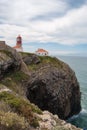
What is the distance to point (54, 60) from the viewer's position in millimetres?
64812

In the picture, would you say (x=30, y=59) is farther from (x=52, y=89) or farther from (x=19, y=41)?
(x=19, y=41)

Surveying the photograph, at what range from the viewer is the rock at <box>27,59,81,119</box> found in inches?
2127

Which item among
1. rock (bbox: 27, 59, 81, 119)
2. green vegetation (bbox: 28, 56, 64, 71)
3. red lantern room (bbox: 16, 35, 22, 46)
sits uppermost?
red lantern room (bbox: 16, 35, 22, 46)

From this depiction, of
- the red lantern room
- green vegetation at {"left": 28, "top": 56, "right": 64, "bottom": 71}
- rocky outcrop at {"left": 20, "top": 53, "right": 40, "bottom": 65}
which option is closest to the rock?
green vegetation at {"left": 28, "top": 56, "right": 64, "bottom": 71}

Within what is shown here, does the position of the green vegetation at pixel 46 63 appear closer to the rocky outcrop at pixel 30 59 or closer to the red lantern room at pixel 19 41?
the rocky outcrop at pixel 30 59

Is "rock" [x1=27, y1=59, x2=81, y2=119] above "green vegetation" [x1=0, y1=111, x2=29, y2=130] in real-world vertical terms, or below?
below

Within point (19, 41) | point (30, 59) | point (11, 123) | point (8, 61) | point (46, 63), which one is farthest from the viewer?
point (19, 41)

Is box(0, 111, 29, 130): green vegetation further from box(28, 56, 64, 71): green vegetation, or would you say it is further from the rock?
box(28, 56, 64, 71): green vegetation

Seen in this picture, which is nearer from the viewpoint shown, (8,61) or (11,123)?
(11,123)

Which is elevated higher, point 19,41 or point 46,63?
point 19,41

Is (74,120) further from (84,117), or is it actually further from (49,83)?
(49,83)

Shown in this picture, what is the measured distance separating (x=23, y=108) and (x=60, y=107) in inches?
1498

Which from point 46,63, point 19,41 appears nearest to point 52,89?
point 46,63

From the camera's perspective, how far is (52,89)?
2142 inches
